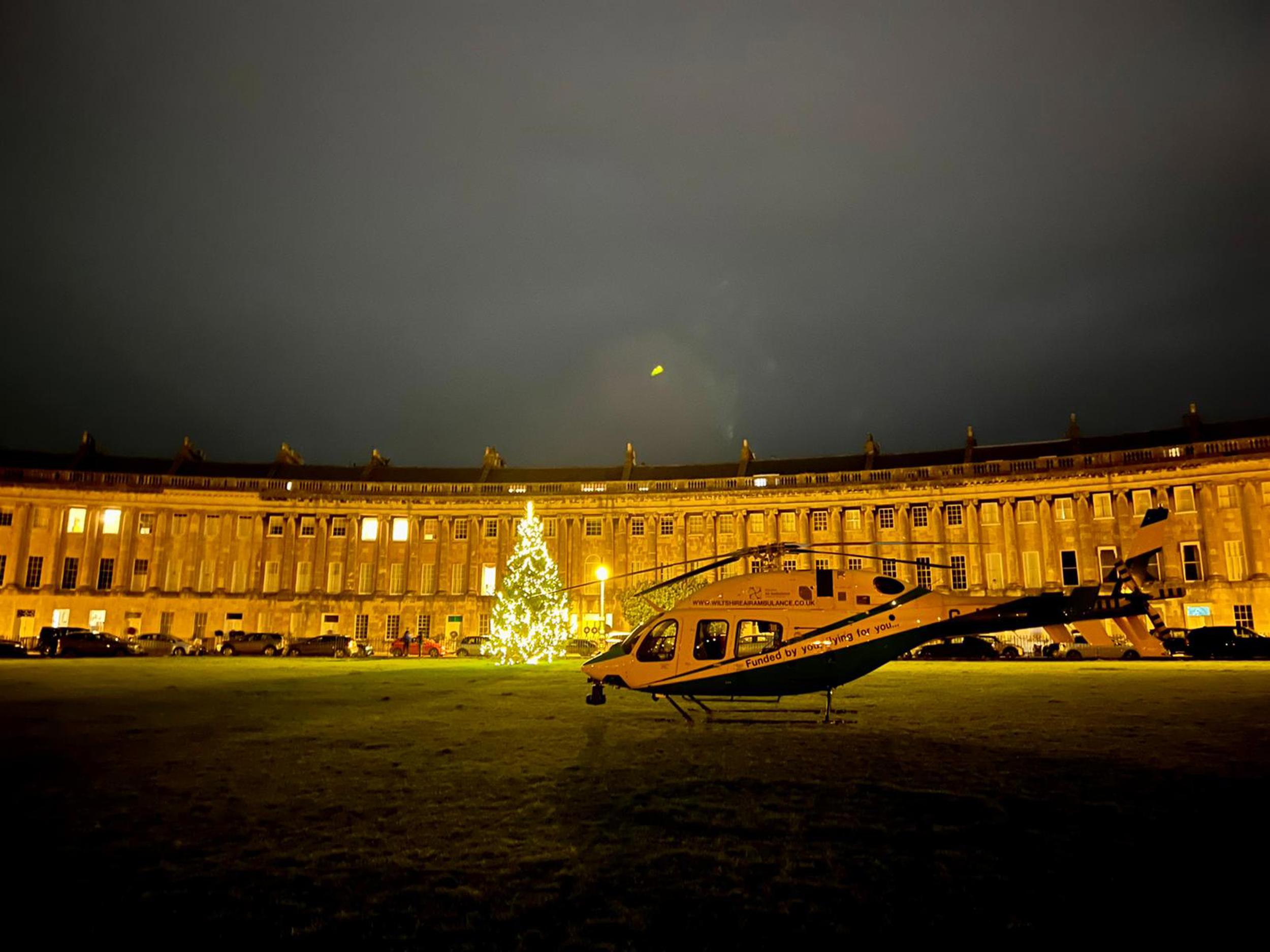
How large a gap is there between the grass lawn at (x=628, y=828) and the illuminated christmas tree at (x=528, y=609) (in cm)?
2705

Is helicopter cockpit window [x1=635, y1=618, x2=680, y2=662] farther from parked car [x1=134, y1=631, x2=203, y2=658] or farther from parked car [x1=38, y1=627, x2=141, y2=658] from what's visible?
parked car [x1=134, y1=631, x2=203, y2=658]

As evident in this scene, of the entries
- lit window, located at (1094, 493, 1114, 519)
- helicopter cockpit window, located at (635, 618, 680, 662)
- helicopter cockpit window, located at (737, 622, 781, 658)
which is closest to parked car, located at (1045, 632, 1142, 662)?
lit window, located at (1094, 493, 1114, 519)

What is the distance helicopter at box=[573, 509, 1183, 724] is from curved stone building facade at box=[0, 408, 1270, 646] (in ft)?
162

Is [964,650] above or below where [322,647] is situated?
above

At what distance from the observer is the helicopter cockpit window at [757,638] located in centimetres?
1487

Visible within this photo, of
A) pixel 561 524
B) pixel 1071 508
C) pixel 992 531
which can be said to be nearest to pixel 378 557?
pixel 561 524

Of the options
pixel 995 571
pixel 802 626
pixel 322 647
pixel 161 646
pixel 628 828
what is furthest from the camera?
pixel 995 571

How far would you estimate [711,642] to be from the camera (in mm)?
15102

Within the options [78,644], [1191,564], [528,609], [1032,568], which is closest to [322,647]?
[78,644]

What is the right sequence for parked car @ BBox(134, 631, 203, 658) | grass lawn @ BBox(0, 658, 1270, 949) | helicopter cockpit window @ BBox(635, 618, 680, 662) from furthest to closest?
1. parked car @ BBox(134, 631, 203, 658)
2. helicopter cockpit window @ BBox(635, 618, 680, 662)
3. grass lawn @ BBox(0, 658, 1270, 949)

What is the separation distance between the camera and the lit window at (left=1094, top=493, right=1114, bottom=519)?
204ft

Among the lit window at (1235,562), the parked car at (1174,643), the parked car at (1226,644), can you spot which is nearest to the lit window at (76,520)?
the parked car at (1174,643)

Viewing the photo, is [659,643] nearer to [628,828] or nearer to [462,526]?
[628,828]

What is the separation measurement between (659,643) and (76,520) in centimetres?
7270
